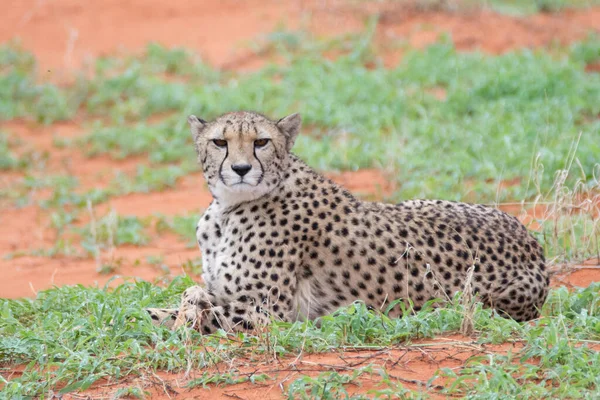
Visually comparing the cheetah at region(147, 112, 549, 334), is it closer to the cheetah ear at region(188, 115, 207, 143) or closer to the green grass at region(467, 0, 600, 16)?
the cheetah ear at region(188, 115, 207, 143)

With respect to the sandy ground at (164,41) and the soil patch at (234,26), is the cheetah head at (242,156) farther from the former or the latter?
the soil patch at (234,26)

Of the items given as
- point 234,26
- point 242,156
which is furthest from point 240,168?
point 234,26

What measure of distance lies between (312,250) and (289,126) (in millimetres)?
684

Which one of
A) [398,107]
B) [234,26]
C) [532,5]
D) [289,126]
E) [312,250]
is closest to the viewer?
[312,250]

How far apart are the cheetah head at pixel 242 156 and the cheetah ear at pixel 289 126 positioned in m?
0.01

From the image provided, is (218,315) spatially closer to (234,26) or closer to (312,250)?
(312,250)

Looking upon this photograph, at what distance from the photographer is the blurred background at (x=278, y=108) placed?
7543mm

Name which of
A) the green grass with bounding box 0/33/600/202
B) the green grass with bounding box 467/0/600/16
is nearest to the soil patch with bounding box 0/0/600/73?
the green grass with bounding box 467/0/600/16

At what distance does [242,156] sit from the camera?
5.20m

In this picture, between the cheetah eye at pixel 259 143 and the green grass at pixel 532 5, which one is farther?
the green grass at pixel 532 5

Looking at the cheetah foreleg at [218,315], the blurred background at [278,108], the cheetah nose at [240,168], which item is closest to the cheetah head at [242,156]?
the cheetah nose at [240,168]

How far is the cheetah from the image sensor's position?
17.0 ft

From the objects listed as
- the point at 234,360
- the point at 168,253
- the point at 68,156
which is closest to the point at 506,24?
the point at 68,156

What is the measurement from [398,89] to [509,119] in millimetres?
1275
